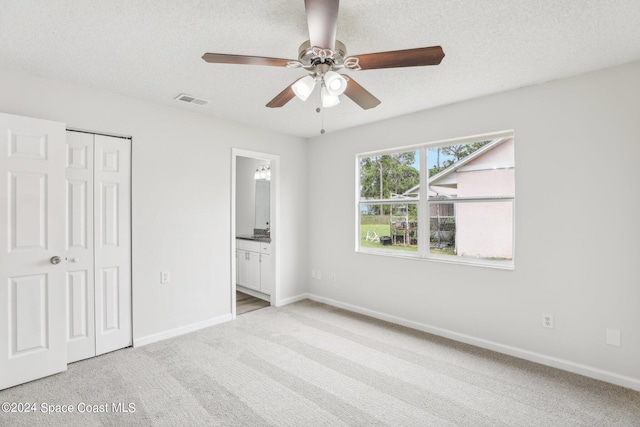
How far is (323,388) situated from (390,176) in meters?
2.60

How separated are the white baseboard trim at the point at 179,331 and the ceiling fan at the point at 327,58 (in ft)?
9.37

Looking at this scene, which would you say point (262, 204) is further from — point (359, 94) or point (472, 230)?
point (359, 94)

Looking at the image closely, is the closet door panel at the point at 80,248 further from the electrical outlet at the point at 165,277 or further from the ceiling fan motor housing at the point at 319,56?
the ceiling fan motor housing at the point at 319,56

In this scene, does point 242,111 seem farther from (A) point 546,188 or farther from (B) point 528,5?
(A) point 546,188

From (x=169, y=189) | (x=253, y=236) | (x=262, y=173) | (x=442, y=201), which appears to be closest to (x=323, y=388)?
(x=442, y=201)

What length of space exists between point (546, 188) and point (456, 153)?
953 mm

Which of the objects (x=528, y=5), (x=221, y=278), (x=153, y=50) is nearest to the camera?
(x=528, y=5)

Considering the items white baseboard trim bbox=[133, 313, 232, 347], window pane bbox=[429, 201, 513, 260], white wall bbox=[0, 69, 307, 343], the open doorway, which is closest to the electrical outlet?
white wall bbox=[0, 69, 307, 343]

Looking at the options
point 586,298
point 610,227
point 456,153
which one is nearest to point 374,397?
point 586,298

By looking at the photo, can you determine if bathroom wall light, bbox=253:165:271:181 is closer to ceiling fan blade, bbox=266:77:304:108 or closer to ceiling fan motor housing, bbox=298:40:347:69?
ceiling fan blade, bbox=266:77:304:108

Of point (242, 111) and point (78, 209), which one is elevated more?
point (242, 111)

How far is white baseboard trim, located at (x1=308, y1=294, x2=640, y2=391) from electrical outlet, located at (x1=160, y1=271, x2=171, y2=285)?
7.79 feet

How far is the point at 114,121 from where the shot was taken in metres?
3.08

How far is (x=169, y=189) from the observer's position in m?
3.47
